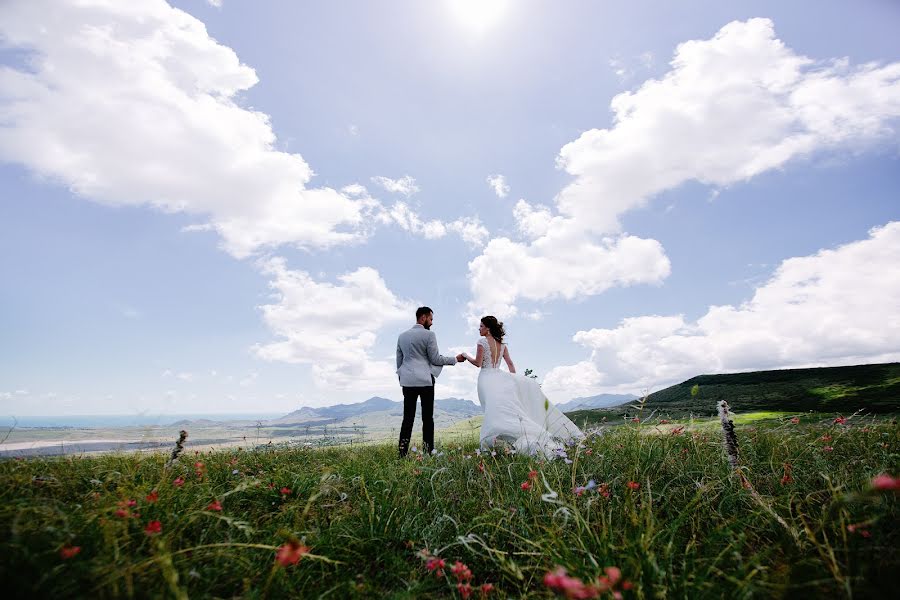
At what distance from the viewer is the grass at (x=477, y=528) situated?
1984 mm

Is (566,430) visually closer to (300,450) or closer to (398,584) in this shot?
(300,450)

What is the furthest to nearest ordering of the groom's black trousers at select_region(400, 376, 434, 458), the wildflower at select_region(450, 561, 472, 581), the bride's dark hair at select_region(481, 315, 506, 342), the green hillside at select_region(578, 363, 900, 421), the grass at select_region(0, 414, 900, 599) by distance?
the bride's dark hair at select_region(481, 315, 506, 342), the groom's black trousers at select_region(400, 376, 434, 458), the green hillside at select_region(578, 363, 900, 421), the wildflower at select_region(450, 561, 472, 581), the grass at select_region(0, 414, 900, 599)

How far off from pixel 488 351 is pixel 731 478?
240 inches

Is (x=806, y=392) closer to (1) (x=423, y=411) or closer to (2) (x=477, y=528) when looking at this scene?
(1) (x=423, y=411)

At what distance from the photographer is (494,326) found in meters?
9.99

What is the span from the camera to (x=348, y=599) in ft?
7.86

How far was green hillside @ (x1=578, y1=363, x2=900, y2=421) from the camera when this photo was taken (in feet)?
27.8

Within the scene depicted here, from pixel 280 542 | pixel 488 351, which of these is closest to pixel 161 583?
pixel 280 542

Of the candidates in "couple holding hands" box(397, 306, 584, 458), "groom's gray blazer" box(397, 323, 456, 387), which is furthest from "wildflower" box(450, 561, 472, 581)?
"groom's gray blazer" box(397, 323, 456, 387)

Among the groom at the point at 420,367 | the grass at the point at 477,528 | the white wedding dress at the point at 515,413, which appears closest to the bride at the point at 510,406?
the white wedding dress at the point at 515,413

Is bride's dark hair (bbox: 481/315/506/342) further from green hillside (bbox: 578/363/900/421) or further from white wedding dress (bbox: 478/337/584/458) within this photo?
green hillside (bbox: 578/363/900/421)

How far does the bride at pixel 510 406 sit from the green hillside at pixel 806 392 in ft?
5.91

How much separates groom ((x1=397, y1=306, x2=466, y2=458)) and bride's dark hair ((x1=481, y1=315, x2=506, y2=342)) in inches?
46.8

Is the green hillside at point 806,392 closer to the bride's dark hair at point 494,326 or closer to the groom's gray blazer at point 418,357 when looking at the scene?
the bride's dark hair at point 494,326
